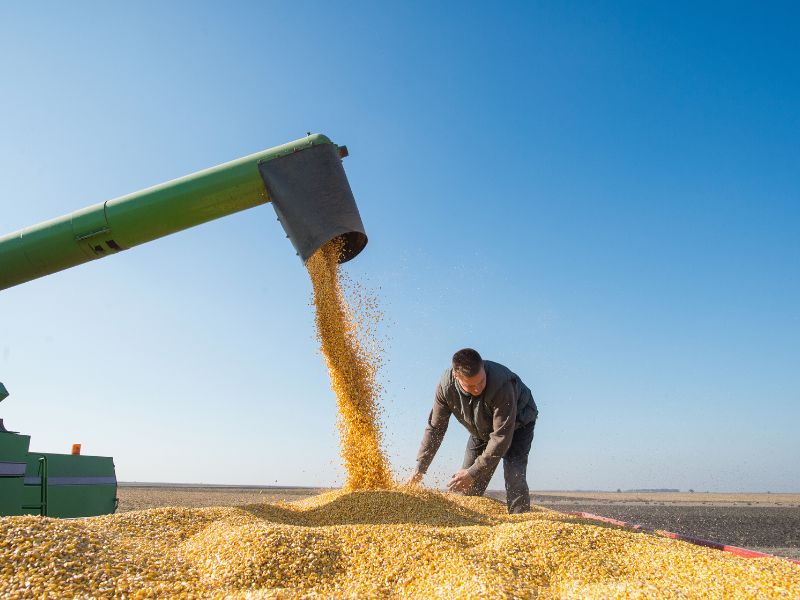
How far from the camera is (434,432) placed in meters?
5.45

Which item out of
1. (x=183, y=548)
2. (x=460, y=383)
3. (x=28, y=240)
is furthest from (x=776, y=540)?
(x=28, y=240)

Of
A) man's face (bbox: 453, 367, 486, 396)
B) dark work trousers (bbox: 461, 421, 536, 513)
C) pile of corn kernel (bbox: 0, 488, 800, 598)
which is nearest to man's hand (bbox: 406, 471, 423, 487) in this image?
dark work trousers (bbox: 461, 421, 536, 513)

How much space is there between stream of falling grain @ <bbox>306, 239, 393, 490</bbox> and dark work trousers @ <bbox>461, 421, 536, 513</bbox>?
2.74ft

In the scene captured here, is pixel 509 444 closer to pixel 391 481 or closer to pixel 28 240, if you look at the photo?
pixel 391 481

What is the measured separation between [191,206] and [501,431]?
2.99m

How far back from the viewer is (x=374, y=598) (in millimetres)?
2150

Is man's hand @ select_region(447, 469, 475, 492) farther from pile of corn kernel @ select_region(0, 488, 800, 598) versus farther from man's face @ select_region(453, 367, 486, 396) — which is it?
pile of corn kernel @ select_region(0, 488, 800, 598)

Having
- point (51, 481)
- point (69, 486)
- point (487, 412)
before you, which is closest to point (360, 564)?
point (487, 412)

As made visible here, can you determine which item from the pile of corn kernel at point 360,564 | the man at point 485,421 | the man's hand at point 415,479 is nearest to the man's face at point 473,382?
the man at point 485,421

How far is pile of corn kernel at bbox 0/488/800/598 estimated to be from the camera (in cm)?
220

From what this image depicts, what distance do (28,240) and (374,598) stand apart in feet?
12.0

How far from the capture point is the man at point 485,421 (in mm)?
4754

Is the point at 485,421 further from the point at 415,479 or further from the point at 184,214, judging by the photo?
the point at 184,214

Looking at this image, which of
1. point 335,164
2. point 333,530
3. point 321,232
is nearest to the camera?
point 333,530
